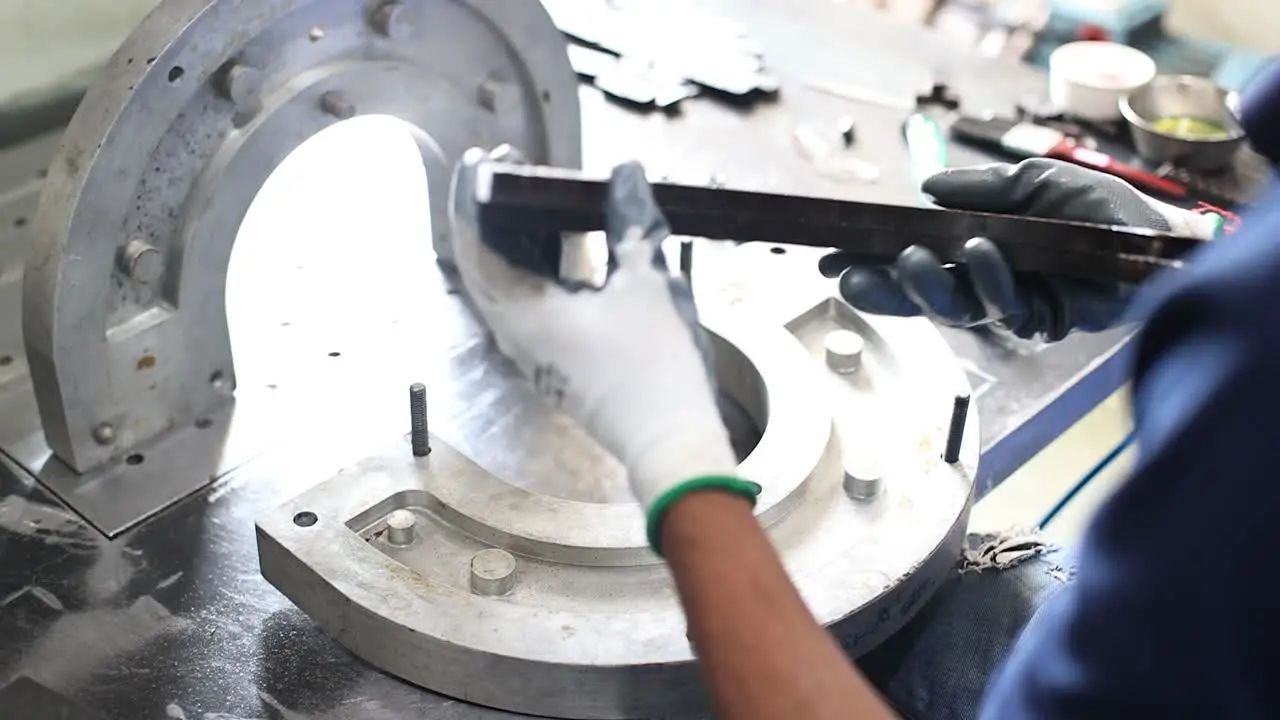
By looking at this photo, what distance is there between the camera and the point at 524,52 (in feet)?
4.25

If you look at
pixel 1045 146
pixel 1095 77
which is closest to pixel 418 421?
pixel 1045 146

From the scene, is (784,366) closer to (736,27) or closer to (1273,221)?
(1273,221)

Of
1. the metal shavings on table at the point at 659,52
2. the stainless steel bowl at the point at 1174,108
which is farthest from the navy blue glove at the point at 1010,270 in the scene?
the metal shavings on table at the point at 659,52

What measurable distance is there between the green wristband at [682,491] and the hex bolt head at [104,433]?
0.63m

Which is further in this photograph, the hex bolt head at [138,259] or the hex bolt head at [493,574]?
the hex bolt head at [138,259]

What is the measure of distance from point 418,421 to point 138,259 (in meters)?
0.28

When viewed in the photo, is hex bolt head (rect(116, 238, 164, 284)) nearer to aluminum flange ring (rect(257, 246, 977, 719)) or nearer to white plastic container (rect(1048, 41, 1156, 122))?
aluminum flange ring (rect(257, 246, 977, 719))

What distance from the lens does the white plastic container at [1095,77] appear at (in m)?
1.71

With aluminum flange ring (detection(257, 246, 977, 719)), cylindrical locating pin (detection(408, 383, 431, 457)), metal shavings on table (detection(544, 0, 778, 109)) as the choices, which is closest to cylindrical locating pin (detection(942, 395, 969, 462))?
aluminum flange ring (detection(257, 246, 977, 719))

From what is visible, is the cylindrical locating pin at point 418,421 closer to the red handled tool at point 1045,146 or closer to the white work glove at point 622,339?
the white work glove at point 622,339

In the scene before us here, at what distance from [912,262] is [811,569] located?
259 mm

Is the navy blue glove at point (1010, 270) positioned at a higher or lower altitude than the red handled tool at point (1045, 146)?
higher

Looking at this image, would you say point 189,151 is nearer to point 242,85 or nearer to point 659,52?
point 242,85

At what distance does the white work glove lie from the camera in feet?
2.50
